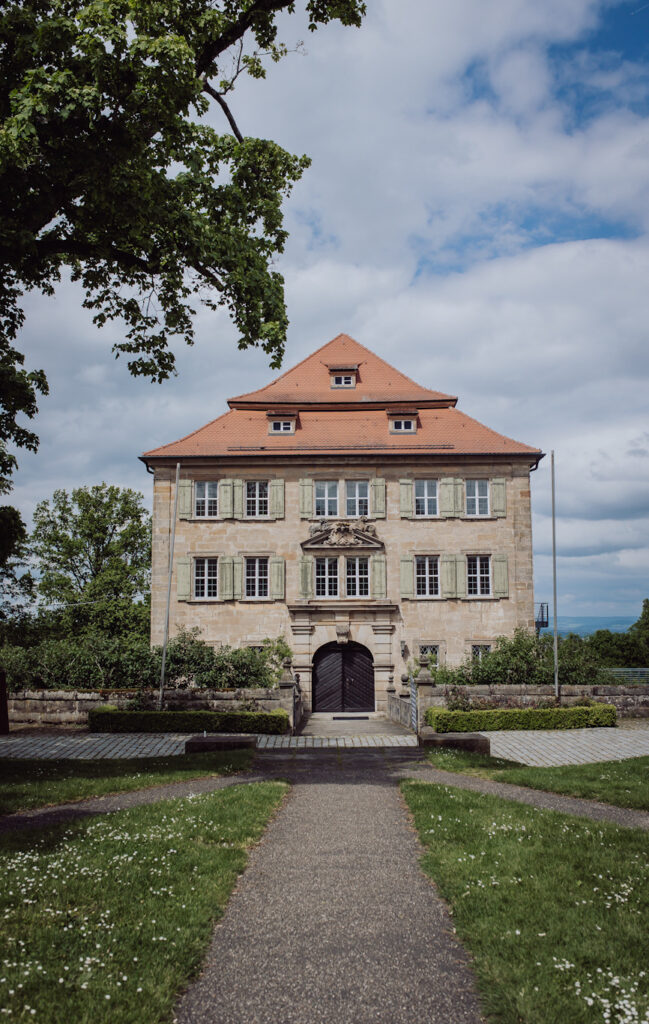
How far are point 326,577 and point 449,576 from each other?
15.5ft

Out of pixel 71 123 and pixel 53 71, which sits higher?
pixel 53 71

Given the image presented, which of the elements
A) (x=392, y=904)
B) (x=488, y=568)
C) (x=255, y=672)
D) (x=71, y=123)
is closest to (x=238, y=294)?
(x=71, y=123)

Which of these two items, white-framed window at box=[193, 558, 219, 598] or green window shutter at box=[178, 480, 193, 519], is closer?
white-framed window at box=[193, 558, 219, 598]

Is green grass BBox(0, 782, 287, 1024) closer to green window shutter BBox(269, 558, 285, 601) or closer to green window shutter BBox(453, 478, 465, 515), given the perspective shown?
green window shutter BBox(269, 558, 285, 601)

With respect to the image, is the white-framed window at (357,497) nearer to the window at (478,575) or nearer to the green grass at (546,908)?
the window at (478,575)

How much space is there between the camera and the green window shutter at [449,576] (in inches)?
1095

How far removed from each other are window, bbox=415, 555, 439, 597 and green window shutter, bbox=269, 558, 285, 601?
5.21 m

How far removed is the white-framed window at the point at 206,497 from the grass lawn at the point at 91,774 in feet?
48.2

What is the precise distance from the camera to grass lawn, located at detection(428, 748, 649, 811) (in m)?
10.3

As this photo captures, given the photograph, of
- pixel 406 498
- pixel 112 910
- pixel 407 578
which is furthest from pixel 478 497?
pixel 112 910

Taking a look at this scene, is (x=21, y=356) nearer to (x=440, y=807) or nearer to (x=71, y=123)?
(x=71, y=123)

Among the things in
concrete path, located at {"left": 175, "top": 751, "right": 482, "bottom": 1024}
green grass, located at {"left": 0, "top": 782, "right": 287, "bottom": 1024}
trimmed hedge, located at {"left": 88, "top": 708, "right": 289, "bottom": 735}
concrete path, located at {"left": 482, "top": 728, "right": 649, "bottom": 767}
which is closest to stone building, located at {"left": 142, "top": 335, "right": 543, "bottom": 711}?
trimmed hedge, located at {"left": 88, "top": 708, "right": 289, "bottom": 735}

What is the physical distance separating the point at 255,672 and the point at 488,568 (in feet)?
34.7

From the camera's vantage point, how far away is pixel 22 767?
12.8 meters
